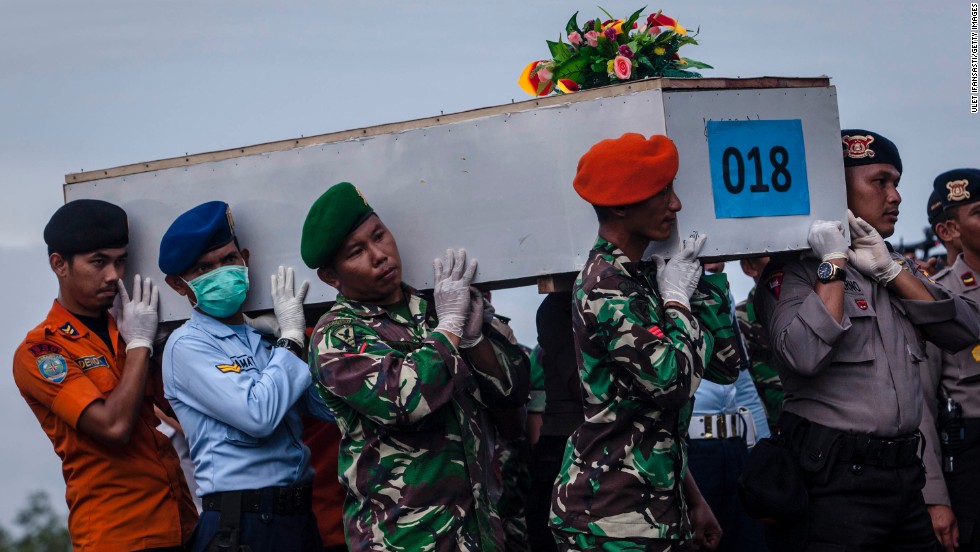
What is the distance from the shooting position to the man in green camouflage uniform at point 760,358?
6.32 metres

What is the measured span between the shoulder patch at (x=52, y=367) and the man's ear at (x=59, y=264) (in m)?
0.38

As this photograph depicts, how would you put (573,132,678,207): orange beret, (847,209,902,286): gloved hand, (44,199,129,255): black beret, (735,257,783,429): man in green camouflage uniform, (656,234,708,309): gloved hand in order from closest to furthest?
(573,132,678,207): orange beret
(656,234,708,309): gloved hand
(847,209,902,286): gloved hand
(44,199,129,255): black beret
(735,257,783,429): man in green camouflage uniform

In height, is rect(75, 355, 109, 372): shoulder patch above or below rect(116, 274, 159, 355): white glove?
below

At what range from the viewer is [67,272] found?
15.0 ft

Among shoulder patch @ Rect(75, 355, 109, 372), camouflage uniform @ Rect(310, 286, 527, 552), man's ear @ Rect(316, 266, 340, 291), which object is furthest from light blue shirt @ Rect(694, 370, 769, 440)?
shoulder patch @ Rect(75, 355, 109, 372)

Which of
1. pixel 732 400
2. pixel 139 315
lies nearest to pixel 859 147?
pixel 732 400

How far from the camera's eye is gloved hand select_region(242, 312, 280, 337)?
4.64 meters

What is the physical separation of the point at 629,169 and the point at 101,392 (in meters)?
2.28

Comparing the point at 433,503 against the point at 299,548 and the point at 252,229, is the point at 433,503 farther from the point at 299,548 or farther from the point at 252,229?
the point at 252,229

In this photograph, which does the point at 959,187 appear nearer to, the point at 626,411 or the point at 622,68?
the point at 622,68

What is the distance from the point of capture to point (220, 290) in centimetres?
442

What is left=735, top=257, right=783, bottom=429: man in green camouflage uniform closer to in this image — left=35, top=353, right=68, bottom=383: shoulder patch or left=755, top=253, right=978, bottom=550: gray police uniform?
left=755, top=253, right=978, bottom=550: gray police uniform

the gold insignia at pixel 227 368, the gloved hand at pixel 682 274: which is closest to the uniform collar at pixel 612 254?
the gloved hand at pixel 682 274

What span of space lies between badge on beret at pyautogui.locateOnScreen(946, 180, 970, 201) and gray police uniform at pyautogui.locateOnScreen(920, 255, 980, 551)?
80 cm
